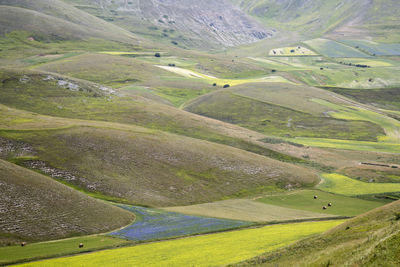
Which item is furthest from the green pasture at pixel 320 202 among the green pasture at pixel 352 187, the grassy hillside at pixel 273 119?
the grassy hillside at pixel 273 119

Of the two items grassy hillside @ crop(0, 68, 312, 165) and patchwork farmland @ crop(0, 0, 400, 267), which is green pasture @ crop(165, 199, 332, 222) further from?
grassy hillside @ crop(0, 68, 312, 165)

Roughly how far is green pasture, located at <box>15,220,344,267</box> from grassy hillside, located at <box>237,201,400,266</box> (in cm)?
615

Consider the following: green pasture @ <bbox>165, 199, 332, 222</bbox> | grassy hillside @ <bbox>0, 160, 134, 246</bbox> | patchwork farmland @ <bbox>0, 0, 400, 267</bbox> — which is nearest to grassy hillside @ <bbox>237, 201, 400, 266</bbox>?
patchwork farmland @ <bbox>0, 0, 400, 267</bbox>

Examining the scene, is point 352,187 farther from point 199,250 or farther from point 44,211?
point 44,211

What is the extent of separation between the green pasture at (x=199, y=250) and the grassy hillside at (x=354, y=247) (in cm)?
615

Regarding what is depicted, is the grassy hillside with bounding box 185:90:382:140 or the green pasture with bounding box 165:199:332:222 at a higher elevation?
the grassy hillside with bounding box 185:90:382:140

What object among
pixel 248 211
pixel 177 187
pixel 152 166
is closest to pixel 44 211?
pixel 177 187

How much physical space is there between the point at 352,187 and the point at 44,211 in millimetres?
60239

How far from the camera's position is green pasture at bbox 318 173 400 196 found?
8143 centimetres

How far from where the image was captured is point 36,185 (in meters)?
58.3

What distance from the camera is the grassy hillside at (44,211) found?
50531mm

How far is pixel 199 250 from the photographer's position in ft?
150

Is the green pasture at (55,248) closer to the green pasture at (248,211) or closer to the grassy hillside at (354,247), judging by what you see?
the green pasture at (248,211)

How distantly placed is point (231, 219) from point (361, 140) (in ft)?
305
